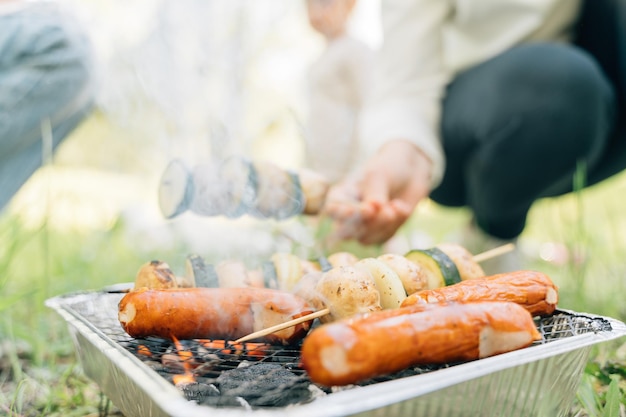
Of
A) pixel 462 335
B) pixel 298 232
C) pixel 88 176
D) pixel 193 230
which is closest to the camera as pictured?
pixel 462 335

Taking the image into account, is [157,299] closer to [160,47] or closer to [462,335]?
[462,335]

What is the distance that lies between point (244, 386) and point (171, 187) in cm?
96

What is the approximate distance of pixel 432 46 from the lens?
357 centimetres

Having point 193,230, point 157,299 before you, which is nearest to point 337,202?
point 193,230

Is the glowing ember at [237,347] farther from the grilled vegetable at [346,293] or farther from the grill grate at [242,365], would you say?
the grilled vegetable at [346,293]

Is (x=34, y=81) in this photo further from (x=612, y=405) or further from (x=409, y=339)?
(x=612, y=405)

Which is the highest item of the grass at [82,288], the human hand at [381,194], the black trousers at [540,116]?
the black trousers at [540,116]

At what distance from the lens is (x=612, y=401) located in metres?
1.38

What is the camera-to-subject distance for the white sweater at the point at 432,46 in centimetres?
320

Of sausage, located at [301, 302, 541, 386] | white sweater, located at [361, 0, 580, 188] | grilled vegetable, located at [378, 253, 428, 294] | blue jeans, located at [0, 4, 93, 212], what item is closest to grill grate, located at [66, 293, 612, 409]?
sausage, located at [301, 302, 541, 386]

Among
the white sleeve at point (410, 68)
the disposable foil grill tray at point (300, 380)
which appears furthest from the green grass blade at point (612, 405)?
the white sleeve at point (410, 68)

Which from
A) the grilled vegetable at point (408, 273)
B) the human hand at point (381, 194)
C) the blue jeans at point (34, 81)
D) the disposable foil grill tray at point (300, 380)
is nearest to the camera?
the disposable foil grill tray at point (300, 380)

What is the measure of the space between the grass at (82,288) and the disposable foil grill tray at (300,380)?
0.25 m

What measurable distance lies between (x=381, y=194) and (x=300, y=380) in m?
1.53
